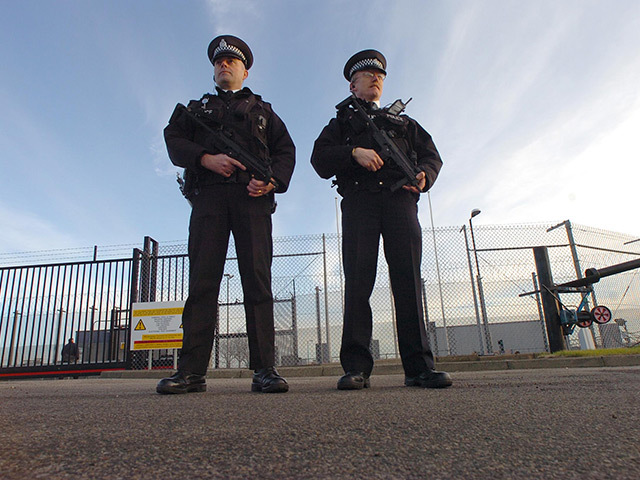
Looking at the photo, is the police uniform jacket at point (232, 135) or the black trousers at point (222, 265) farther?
the police uniform jacket at point (232, 135)

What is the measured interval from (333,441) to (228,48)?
7.86ft

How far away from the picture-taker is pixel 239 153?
2.35 meters

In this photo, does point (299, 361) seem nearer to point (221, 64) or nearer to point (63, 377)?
point (63, 377)

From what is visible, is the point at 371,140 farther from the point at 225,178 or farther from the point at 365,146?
the point at 225,178

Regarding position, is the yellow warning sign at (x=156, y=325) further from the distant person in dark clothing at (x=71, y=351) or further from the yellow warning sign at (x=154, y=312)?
the distant person in dark clothing at (x=71, y=351)

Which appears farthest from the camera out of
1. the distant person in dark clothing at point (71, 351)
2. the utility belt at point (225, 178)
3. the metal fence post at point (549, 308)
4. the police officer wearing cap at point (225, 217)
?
the distant person in dark clothing at point (71, 351)

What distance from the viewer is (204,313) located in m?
2.25

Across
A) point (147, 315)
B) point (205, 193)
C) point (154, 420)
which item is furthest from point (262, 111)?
point (147, 315)

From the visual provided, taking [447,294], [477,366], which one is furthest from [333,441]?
[447,294]

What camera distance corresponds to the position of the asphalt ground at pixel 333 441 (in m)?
0.64

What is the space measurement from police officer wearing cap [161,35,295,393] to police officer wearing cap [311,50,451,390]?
37 cm

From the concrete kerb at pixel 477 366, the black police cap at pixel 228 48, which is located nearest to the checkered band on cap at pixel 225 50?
the black police cap at pixel 228 48

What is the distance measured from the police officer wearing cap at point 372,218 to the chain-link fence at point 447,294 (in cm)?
504

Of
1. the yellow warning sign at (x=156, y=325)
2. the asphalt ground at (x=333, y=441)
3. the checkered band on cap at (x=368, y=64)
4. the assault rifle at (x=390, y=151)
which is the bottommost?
the asphalt ground at (x=333, y=441)
